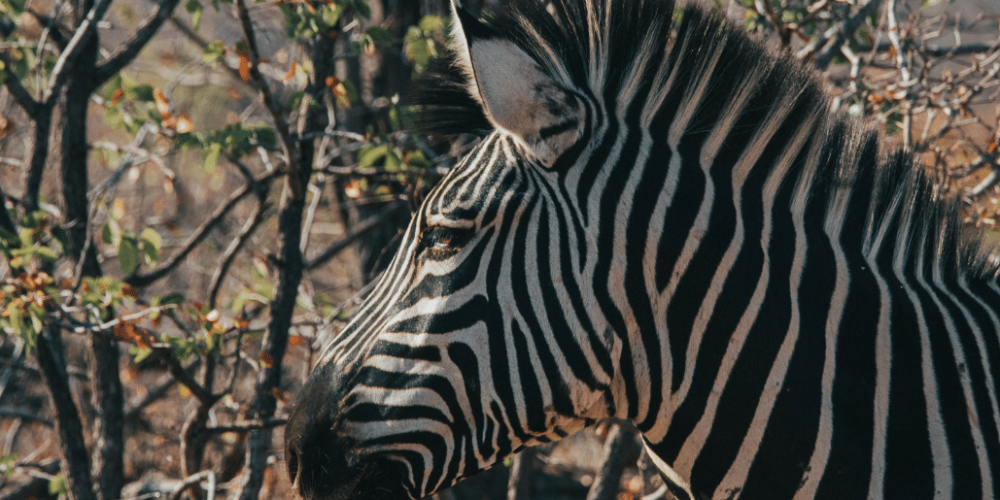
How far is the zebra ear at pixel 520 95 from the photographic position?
1.81 metres

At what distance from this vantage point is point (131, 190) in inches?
402

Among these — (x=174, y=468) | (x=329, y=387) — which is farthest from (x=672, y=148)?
(x=174, y=468)

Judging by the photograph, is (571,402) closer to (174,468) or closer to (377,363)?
(377,363)

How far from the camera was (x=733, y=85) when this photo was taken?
1988 millimetres

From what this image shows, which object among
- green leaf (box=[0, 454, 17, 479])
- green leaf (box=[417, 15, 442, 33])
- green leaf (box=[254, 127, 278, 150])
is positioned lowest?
green leaf (box=[0, 454, 17, 479])

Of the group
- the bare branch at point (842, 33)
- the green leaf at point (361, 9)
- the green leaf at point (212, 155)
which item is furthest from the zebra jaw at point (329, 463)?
the bare branch at point (842, 33)

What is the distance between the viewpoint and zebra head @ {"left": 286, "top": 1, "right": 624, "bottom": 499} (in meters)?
1.81

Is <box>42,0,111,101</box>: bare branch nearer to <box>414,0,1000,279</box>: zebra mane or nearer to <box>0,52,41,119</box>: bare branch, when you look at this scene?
<box>0,52,41,119</box>: bare branch

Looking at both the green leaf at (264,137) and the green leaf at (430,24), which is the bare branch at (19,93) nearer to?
the green leaf at (264,137)

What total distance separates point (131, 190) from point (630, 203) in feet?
32.8

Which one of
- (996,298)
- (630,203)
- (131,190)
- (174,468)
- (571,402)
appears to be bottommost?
(174,468)

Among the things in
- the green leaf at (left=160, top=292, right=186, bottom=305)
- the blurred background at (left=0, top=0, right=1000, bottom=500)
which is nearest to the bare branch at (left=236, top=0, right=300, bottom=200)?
the blurred background at (left=0, top=0, right=1000, bottom=500)

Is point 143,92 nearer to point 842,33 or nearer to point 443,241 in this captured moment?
point 443,241

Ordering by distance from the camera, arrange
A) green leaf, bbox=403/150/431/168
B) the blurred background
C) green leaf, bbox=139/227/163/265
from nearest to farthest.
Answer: green leaf, bbox=139/227/163/265, the blurred background, green leaf, bbox=403/150/431/168
